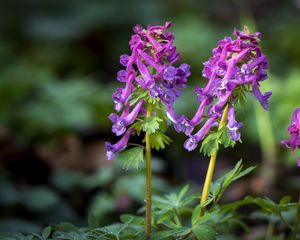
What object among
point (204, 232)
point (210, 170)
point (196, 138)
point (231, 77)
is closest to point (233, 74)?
point (231, 77)

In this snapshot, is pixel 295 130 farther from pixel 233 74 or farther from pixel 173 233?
pixel 173 233

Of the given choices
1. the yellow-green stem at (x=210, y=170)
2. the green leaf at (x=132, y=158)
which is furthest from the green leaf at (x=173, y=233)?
the green leaf at (x=132, y=158)

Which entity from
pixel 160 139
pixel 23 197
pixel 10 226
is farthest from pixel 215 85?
pixel 23 197

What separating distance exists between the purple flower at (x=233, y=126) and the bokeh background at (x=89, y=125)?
0.29 meters

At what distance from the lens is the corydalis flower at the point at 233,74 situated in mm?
2232

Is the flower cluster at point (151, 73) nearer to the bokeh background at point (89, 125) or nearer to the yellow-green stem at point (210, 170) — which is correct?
the yellow-green stem at point (210, 170)

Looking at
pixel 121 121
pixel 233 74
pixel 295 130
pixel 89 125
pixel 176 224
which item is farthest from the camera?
pixel 89 125

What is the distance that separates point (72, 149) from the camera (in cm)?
531

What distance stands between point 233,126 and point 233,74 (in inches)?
8.5

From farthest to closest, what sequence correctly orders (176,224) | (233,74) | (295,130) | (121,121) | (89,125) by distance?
1. (89,125)
2. (176,224)
3. (295,130)
4. (121,121)
5. (233,74)

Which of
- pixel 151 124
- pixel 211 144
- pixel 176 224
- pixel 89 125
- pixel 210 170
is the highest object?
pixel 89 125

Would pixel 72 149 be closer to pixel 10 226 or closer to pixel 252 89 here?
pixel 10 226

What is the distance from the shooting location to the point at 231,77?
2.24m

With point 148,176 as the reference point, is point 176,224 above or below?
below
